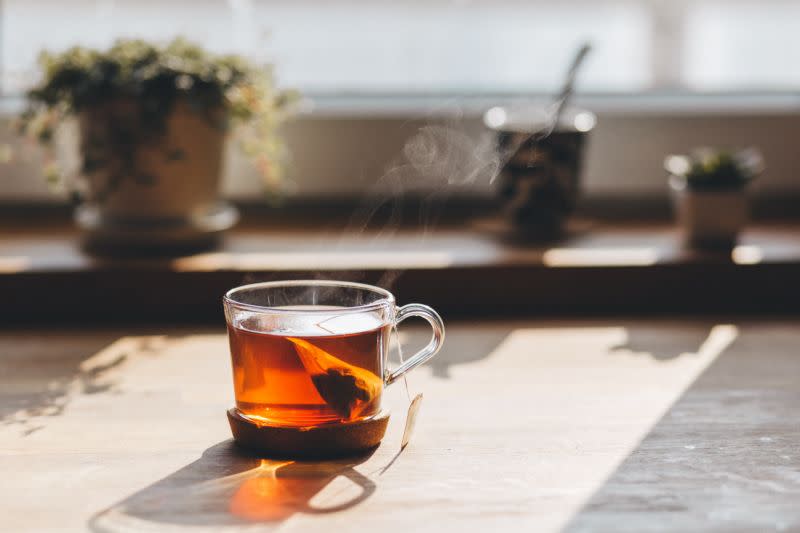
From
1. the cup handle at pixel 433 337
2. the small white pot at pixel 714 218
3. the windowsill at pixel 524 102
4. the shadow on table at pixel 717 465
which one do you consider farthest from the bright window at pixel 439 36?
the cup handle at pixel 433 337

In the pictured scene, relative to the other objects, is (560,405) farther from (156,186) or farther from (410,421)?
(156,186)

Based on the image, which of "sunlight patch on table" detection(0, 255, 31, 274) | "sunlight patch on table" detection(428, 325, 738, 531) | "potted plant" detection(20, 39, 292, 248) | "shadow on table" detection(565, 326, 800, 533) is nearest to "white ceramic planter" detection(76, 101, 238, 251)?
"potted plant" detection(20, 39, 292, 248)

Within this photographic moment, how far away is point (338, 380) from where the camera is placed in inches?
31.9

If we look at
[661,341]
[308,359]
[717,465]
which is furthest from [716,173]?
[308,359]

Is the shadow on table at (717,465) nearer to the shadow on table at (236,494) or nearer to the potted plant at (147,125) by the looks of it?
the shadow on table at (236,494)

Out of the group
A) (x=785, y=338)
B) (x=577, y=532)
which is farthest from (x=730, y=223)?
(x=577, y=532)

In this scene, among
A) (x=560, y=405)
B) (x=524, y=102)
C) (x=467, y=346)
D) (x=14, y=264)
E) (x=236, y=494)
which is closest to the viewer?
(x=236, y=494)

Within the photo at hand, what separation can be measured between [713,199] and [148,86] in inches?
33.3

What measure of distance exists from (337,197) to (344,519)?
1.21 meters

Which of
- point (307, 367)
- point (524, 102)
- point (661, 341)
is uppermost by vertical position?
point (524, 102)

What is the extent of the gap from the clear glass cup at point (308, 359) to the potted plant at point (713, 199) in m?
0.80

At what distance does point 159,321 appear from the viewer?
133 cm

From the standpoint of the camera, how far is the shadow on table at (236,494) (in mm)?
692

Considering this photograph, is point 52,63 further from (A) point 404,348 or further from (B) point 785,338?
(B) point 785,338
